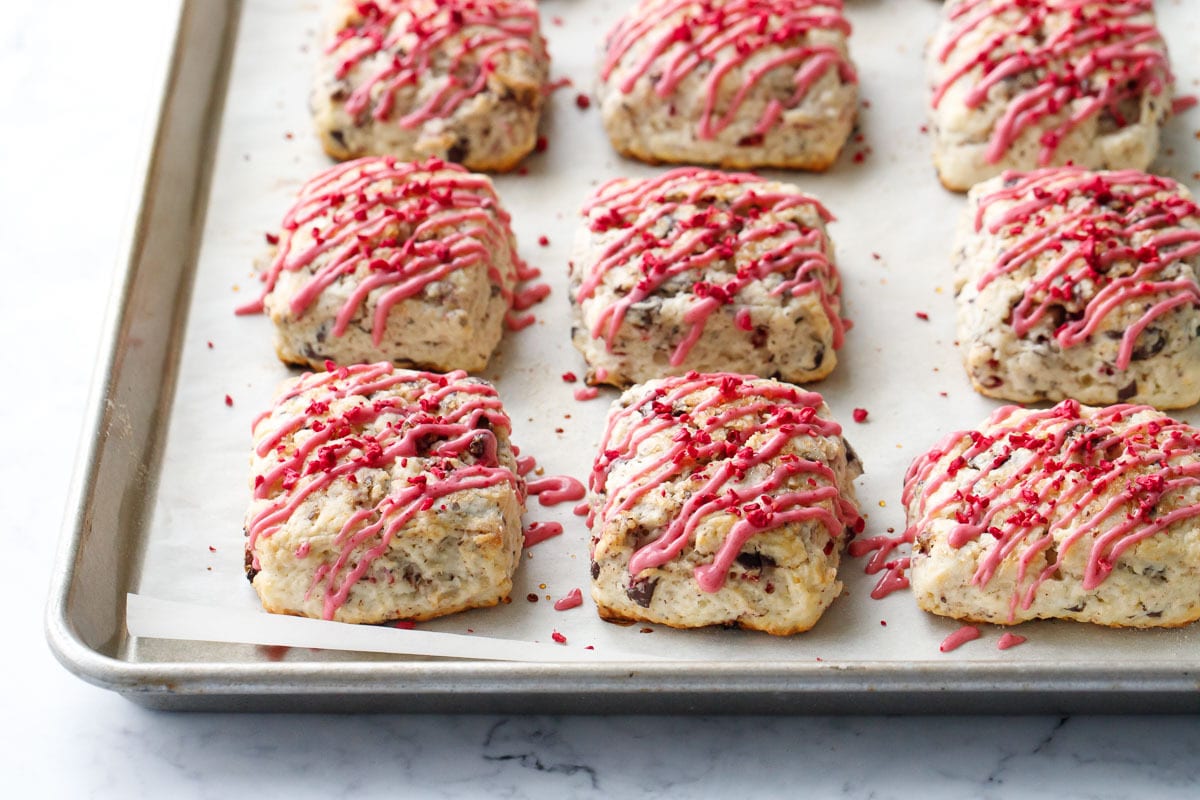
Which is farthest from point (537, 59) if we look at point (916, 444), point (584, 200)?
point (916, 444)

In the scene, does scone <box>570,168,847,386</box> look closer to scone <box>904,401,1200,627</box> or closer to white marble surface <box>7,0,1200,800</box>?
scone <box>904,401,1200,627</box>

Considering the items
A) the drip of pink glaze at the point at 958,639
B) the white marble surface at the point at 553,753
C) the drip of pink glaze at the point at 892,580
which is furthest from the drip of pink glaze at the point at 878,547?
the white marble surface at the point at 553,753

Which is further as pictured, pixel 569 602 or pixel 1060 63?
pixel 1060 63

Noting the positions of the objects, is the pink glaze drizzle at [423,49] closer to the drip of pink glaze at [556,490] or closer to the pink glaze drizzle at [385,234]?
the pink glaze drizzle at [385,234]

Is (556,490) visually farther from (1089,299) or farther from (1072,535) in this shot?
(1089,299)

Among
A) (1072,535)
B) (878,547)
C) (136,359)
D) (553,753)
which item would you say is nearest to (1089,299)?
(1072,535)
